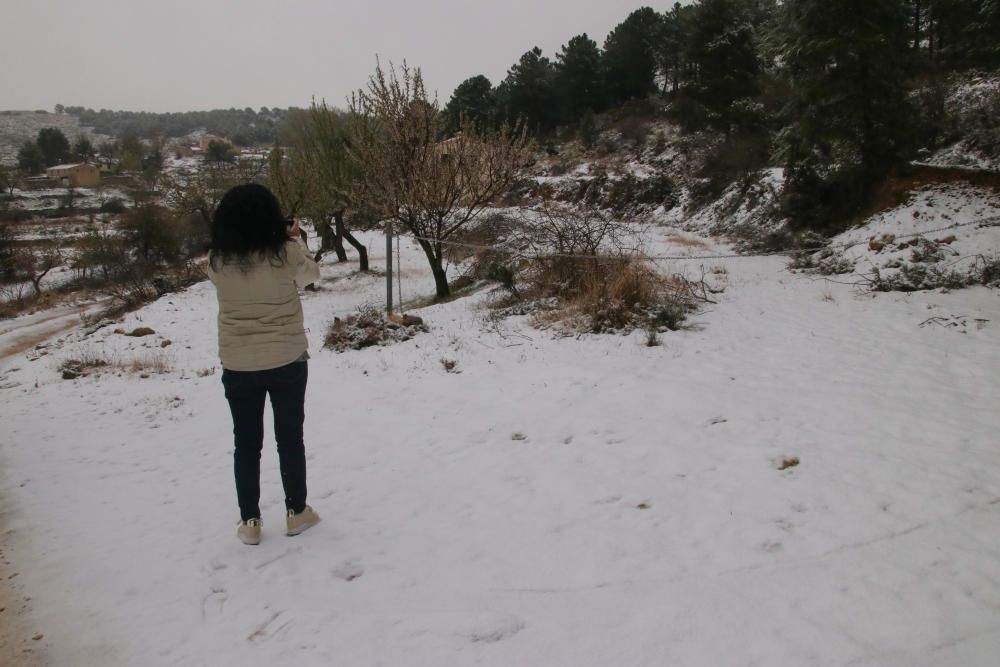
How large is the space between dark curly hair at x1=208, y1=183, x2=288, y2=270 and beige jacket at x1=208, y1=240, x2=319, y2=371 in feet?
0.16

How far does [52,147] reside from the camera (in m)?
78.7

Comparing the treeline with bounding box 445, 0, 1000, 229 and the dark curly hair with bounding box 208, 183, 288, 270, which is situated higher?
the treeline with bounding box 445, 0, 1000, 229

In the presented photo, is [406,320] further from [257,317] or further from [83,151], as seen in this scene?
[83,151]

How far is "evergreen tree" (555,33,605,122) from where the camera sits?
120ft

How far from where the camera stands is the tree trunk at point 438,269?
1207cm

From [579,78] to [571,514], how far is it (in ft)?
129

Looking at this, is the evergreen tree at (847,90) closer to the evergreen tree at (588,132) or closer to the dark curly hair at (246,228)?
the dark curly hair at (246,228)

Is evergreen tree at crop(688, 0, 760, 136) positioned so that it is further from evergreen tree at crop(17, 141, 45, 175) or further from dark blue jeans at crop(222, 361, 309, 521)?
evergreen tree at crop(17, 141, 45, 175)

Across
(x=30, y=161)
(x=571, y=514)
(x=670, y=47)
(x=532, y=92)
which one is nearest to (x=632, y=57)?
(x=670, y=47)

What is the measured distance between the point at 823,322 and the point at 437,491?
5400 mm

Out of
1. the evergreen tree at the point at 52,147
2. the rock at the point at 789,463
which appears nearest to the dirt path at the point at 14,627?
the rock at the point at 789,463

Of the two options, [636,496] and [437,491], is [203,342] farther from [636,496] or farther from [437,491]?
[636,496]

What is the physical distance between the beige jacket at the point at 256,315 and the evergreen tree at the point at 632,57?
124 ft

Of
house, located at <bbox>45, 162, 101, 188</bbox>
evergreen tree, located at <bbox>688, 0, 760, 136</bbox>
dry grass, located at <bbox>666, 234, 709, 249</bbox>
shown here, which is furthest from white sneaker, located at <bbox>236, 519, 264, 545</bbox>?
house, located at <bbox>45, 162, 101, 188</bbox>
